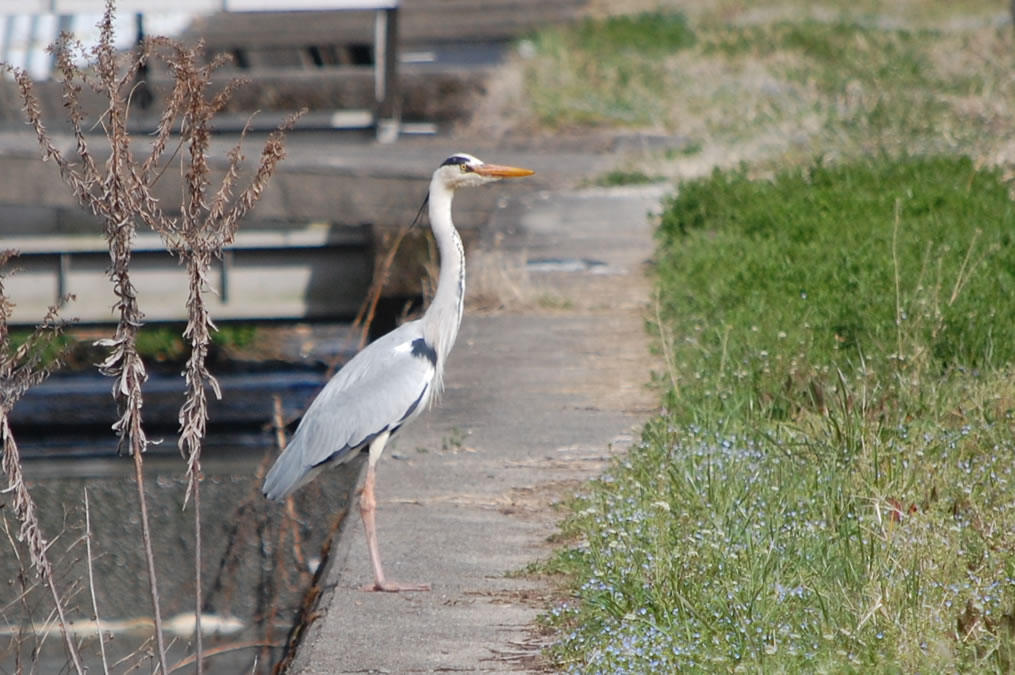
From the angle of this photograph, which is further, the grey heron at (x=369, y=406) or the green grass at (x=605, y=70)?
the green grass at (x=605, y=70)

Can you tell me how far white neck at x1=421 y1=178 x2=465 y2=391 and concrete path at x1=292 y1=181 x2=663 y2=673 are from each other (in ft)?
1.96

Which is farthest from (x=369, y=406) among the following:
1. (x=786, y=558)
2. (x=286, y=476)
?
(x=786, y=558)

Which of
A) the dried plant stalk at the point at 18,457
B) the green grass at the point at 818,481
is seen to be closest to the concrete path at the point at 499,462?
the green grass at the point at 818,481

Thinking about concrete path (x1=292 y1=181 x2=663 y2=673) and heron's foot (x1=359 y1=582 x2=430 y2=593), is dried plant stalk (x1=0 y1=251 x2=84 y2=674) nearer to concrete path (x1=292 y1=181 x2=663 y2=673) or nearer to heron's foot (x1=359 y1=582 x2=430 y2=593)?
concrete path (x1=292 y1=181 x2=663 y2=673)

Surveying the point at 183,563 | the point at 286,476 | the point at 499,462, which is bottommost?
the point at 183,563

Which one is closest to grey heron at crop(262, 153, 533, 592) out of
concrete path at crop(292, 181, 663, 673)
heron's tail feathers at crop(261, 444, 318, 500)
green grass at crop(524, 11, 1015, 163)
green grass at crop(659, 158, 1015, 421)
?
heron's tail feathers at crop(261, 444, 318, 500)

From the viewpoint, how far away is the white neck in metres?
5.55

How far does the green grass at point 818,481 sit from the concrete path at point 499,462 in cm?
26

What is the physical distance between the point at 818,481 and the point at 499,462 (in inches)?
67.4

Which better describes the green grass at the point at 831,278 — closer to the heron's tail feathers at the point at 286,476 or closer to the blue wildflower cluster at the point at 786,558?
the blue wildflower cluster at the point at 786,558

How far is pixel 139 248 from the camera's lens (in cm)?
1404

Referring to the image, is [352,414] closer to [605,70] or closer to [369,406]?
[369,406]

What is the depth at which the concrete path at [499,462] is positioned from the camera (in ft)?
14.8

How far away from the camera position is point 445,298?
5570mm
